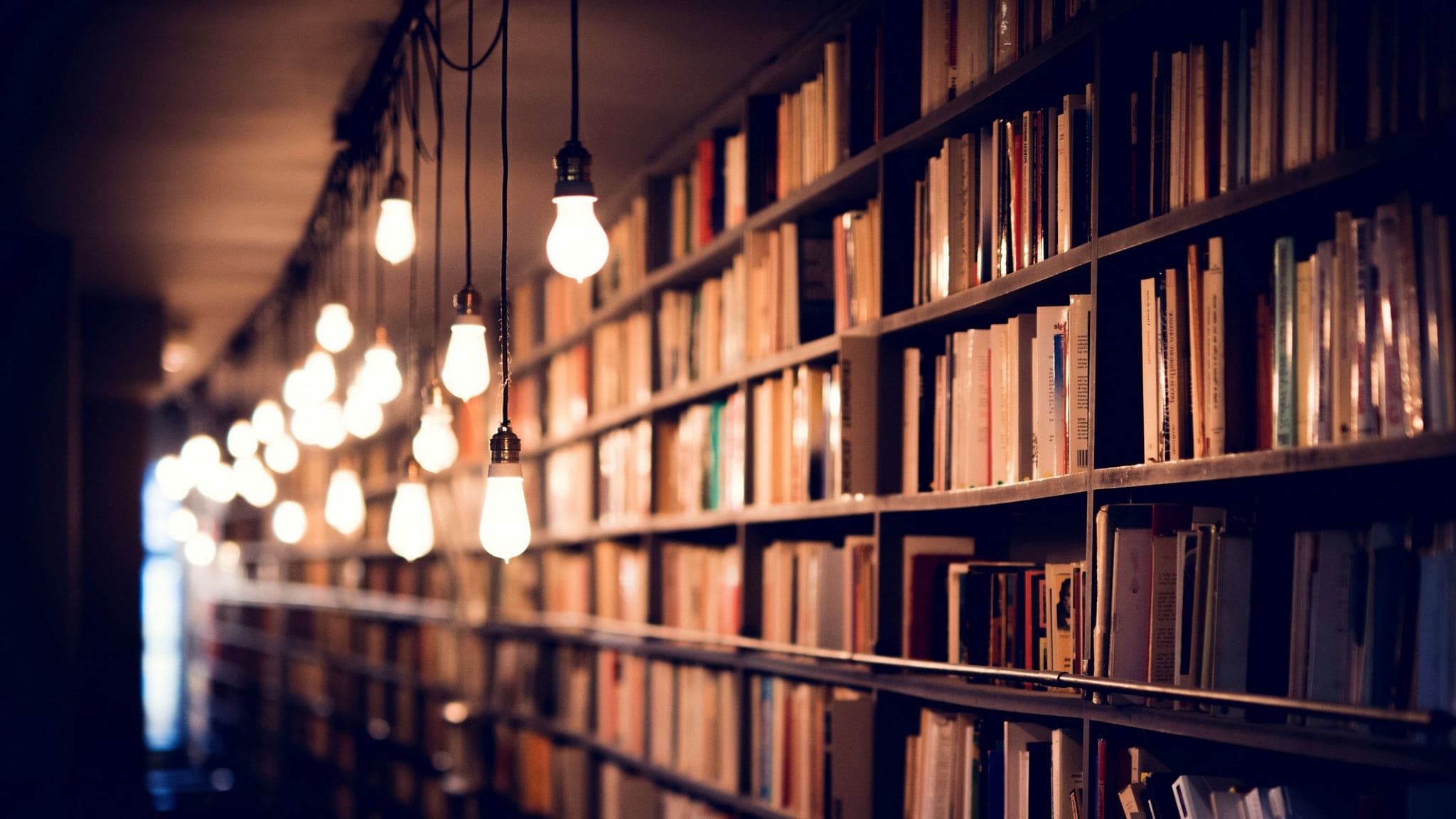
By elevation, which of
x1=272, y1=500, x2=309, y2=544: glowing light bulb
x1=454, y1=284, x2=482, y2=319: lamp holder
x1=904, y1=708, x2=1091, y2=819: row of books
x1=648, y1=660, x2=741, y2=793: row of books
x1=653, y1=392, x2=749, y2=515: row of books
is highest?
x1=454, y1=284, x2=482, y2=319: lamp holder

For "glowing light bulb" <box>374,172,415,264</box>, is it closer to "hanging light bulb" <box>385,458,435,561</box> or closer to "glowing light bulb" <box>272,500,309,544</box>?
"hanging light bulb" <box>385,458,435,561</box>

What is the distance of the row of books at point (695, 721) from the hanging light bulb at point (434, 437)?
987 millimetres

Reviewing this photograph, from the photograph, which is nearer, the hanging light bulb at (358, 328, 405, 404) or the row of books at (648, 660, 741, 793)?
the hanging light bulb at (358, 328, 405, 404)

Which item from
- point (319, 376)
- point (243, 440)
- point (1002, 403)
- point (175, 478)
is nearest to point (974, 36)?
point (1002, 403)

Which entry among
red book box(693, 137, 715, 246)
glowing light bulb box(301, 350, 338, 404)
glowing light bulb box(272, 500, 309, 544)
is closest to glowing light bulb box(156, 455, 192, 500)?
glowing light bulb box(272, 500, 309, 544)

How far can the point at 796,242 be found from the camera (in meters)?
3.27

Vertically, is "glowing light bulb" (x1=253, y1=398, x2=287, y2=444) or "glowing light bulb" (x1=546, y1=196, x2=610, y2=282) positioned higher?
"glowing light bulb" (x1=546, y1=196, x2=610, y2=282)

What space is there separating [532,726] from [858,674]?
2761mm

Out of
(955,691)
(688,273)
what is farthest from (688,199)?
(955,691)

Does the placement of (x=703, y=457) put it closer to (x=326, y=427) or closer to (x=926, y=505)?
(x=326, y=427)

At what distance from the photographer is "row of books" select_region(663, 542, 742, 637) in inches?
144

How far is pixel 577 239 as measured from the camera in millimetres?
2234

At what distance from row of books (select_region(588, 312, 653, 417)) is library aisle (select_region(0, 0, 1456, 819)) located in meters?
0.03

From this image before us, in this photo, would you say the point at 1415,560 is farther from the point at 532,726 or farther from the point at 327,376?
the point at 532,726
